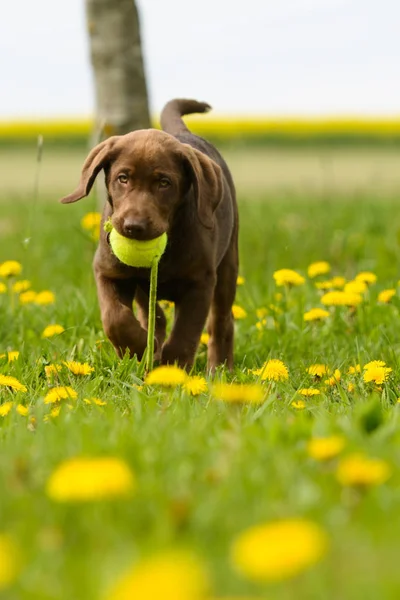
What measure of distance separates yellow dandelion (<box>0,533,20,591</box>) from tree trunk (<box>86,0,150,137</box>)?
5.00m

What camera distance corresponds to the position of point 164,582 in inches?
45.4

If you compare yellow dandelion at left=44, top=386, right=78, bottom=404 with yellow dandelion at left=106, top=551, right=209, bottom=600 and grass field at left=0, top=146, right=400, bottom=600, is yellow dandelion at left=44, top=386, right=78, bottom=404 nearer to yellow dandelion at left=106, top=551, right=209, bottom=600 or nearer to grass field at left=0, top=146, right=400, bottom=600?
grass field at left=0, top=146, right=400, bottom=600

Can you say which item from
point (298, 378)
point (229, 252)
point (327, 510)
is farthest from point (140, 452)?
point (229, 252)

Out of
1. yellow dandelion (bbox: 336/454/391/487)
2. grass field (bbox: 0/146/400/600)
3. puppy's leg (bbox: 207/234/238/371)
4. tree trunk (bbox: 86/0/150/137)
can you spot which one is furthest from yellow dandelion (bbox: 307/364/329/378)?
tree trunk (bbox: 86/0/150/137)

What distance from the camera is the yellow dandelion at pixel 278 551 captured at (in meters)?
1.17

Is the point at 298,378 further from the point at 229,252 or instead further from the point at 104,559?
the point at 104,559

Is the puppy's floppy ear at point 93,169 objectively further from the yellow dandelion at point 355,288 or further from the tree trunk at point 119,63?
the tree trunk at point 119,63

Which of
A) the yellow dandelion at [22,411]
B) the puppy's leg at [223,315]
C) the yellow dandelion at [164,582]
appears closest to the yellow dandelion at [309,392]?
the puppy's leg at [223,315]

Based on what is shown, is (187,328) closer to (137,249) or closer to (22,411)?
(137,249)

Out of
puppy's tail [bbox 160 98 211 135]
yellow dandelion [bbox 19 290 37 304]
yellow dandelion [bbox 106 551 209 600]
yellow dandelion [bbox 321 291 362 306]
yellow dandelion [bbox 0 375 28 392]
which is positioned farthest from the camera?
yellow dandelion [bbox 19 290 37 304]

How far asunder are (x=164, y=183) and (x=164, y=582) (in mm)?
2283

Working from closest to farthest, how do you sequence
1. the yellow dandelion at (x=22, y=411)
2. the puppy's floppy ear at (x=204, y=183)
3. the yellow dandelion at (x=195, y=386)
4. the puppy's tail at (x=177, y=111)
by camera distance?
the yellow dandelion at (x=22, y=411) → the yellow dandelion at (x=195, y=386) → the puppy's floppy ear at (x=204, y=183) → the puppy's tail at (x=177, y=111)

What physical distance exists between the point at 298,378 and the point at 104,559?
2.09 m

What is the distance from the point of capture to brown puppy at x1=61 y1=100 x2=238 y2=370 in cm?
327
